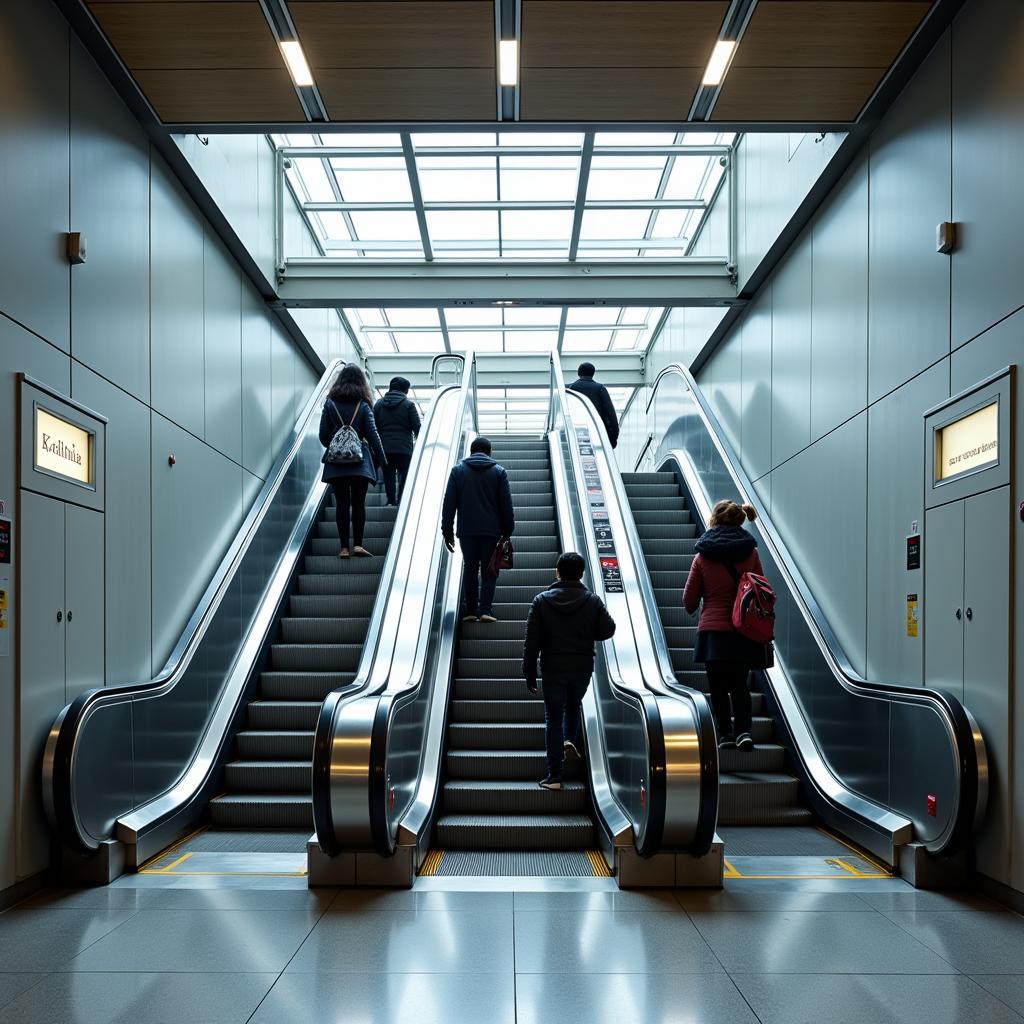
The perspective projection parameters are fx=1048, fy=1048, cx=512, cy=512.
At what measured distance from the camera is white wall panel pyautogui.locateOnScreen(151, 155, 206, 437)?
7277 mm

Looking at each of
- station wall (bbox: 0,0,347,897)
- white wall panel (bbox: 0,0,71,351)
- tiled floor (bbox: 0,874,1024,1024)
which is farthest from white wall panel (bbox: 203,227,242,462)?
tiled floor (bbox: 0,874,1024,1024)

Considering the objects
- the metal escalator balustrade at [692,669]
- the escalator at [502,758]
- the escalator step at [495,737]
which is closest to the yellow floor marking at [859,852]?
the metal escalator balustrade at [692,669]

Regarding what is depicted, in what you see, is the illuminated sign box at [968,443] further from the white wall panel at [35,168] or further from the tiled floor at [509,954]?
the white wall panel at [35,168]

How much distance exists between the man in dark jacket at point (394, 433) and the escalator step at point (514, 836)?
561 centimetres

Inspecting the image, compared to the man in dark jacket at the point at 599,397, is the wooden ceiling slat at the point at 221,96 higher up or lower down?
higher up

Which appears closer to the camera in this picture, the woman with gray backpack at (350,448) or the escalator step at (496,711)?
the escalator step at (496,711)

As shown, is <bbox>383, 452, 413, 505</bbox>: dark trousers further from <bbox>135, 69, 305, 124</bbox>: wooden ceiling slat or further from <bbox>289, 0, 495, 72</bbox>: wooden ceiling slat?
<bbox>289, 0, 495, 72</bbox>: wooden ceiling slat

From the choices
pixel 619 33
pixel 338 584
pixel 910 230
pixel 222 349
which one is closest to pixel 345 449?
pixel 338 584

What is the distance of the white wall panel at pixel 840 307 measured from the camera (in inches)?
291

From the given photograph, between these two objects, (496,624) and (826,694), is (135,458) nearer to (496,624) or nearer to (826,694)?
(496,624)

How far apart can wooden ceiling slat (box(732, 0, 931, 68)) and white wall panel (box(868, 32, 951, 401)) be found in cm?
29

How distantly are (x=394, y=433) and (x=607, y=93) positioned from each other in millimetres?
5380

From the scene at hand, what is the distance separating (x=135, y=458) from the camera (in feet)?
22.1

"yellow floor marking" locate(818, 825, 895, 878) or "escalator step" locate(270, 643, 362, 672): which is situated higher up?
"escalator step" locate(270, 643, 362, 672)
